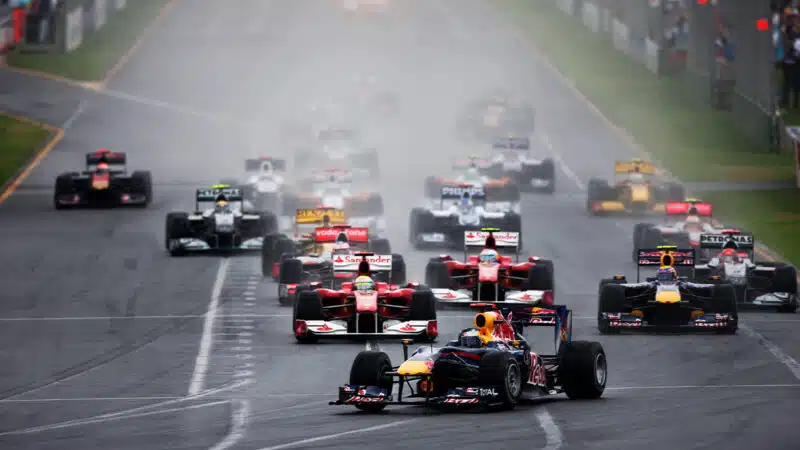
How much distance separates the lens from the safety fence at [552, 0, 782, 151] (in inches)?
3617

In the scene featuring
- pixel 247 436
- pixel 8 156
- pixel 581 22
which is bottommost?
pixel 247 436

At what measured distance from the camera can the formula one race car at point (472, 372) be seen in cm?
2705

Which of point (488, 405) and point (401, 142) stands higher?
point (401, 142)

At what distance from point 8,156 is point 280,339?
44421 mm

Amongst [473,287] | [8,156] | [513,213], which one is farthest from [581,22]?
[473,287]

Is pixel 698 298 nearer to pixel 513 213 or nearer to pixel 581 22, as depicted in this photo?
pixel 513 213

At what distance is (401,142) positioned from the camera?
92.4 m

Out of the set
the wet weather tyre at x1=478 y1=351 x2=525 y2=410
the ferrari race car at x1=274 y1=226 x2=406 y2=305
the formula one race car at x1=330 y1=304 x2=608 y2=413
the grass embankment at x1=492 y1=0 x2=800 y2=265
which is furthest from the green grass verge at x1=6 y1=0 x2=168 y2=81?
the wet weather tyre at x1=478 y1=351 x2=525 y2=410

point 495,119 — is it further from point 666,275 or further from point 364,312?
point 364,312

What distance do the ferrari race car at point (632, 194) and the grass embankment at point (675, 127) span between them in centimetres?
209

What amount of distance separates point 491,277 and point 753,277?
21.1 feet

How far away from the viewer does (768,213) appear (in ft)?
219

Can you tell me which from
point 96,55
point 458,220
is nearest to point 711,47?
point 96,55

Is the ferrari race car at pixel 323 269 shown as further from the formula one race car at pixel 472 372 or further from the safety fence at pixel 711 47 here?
the safety fence at pixel 711 47
